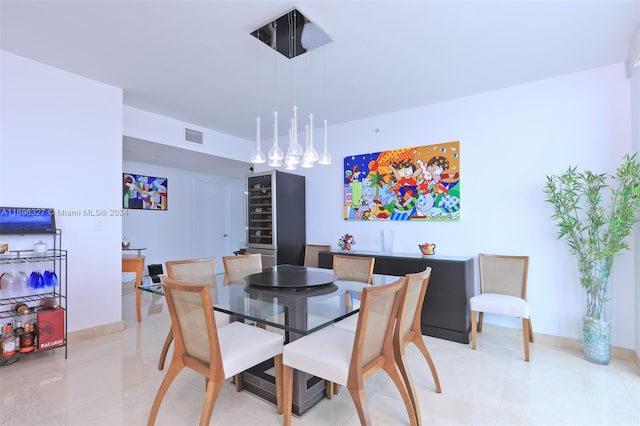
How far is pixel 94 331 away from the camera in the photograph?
10.2 ft

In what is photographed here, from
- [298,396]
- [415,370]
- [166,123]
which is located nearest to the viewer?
[298,396]

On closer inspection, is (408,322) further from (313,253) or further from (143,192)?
(143,192)

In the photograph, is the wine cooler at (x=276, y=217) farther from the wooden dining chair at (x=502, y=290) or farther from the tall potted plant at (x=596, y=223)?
the tall potted plant at (x=596, y=223)

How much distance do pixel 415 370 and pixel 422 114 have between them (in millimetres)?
2921

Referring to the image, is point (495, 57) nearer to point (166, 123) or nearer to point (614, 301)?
point (614, 301)

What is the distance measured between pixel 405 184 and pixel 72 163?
12.2 feet

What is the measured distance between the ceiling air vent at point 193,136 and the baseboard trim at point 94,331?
102 inches

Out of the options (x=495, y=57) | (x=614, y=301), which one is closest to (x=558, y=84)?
(x=495, y=57)

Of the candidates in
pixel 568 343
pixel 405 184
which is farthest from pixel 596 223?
pixel 405 184

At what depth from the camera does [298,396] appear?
6.05ft

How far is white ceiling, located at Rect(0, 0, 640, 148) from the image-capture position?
207 centimetres

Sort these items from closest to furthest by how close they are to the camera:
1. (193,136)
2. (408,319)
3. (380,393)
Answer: (408,319) < (380,393) < (193,136)

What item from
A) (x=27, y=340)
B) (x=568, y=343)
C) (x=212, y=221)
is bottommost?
(x=568, y=343)

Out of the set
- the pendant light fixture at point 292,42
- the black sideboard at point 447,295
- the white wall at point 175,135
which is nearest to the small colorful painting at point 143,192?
the white wall at point 175,135
